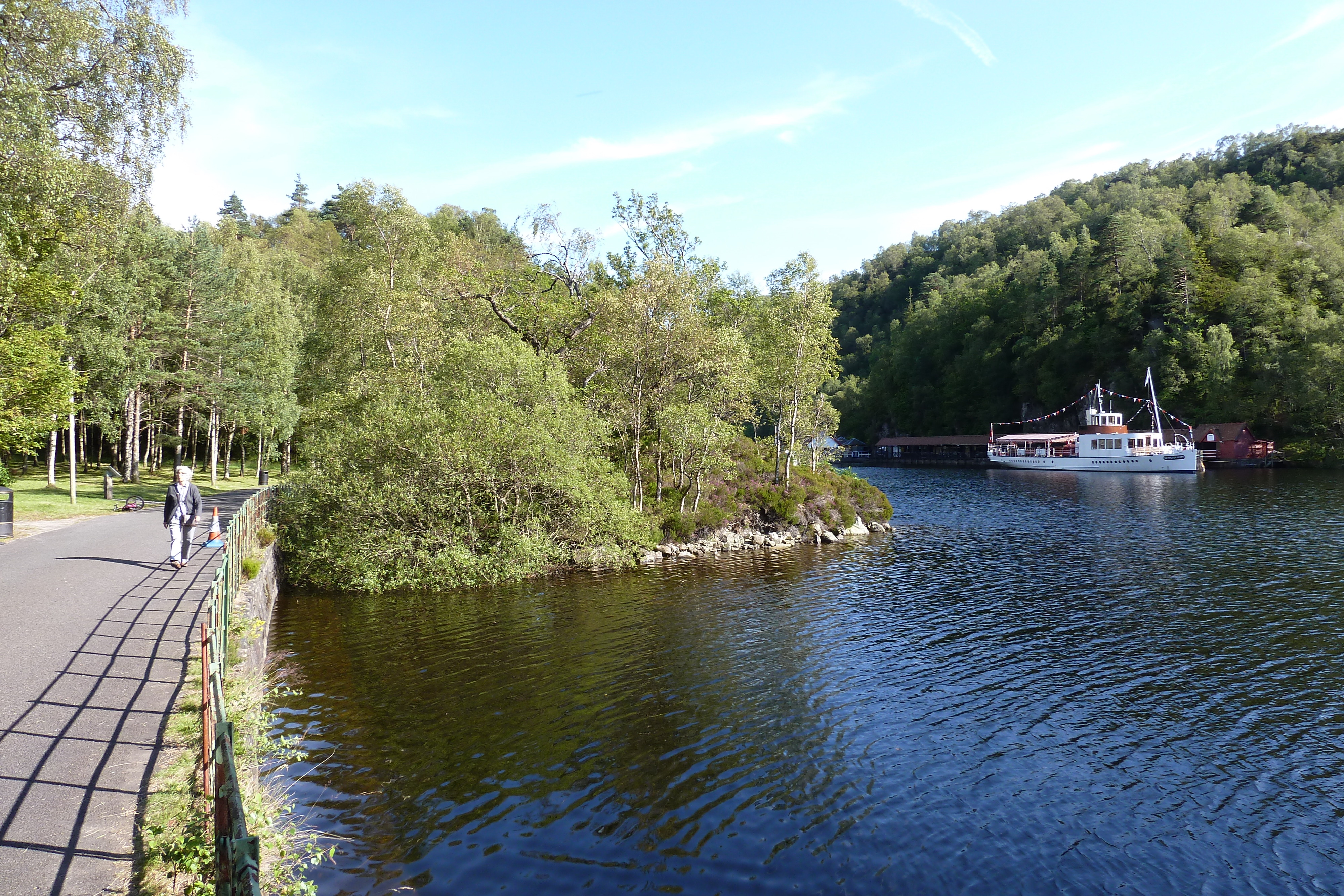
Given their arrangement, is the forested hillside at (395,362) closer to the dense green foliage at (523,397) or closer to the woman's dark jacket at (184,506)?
the dense green foliage at (523,397)

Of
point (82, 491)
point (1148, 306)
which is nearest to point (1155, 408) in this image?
point (1148, 306)

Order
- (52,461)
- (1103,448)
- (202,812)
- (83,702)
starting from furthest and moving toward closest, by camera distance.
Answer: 1. (1103,448)
2. (52,461)
3. (83,702)
4. (202,812)

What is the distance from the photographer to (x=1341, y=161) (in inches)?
4717

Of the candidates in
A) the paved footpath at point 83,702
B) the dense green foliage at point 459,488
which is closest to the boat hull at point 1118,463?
the dense green foliage at point 459,488

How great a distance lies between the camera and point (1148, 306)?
102562 millimetres

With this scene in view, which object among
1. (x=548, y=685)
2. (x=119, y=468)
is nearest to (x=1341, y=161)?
(x=548, y=685)

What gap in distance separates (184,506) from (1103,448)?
98.0 m

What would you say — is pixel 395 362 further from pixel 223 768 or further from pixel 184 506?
pixel 223 768

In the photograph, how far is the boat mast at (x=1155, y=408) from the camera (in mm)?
87125

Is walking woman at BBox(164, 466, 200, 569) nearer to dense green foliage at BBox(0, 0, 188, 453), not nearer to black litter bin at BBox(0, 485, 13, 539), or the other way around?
dense green foliage at BBox(0, 0, 188, 453)

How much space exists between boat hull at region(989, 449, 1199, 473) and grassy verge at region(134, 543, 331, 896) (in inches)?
3706

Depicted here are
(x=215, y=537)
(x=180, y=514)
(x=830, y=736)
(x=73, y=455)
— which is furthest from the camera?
(x=73, y=455)

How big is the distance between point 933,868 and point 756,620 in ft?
40.9

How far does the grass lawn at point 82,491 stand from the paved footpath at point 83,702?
589 inches
